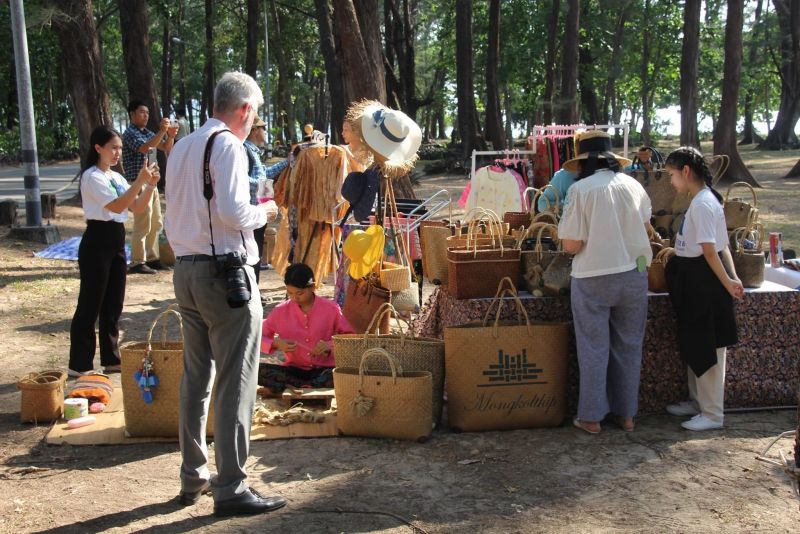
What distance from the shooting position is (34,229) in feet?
44.1

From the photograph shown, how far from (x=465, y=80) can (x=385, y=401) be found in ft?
76.2

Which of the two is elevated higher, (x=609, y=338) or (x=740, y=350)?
(x=609, y=338)

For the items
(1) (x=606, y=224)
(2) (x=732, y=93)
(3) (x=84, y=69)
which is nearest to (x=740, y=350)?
(1) (x=606, y=224)

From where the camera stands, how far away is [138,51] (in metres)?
17.8

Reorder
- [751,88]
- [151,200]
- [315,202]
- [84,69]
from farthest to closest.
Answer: [751,88] → [84,69] → [151,200] → [315,202]

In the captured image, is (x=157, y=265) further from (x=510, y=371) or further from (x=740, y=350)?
(x=740, y=350)

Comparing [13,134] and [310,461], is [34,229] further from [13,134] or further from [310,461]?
[13,134]

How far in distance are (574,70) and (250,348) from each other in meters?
23.8

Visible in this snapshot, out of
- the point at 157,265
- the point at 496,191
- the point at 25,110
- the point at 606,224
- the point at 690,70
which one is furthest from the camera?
the point at 690,70

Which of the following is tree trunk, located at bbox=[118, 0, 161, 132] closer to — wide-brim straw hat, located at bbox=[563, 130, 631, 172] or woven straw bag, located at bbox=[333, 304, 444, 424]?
woven straw bag, located at bbox=[333, 304, 444, 424]

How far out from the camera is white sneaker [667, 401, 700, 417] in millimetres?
5750

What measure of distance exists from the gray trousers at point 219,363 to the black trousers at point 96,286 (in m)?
2.38

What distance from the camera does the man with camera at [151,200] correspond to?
1008cm

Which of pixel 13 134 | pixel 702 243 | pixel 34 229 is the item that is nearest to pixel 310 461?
pixel 702 243
